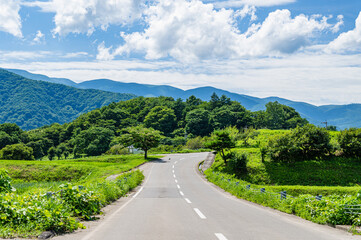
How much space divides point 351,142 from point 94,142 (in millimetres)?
61514

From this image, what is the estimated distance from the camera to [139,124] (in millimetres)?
101250

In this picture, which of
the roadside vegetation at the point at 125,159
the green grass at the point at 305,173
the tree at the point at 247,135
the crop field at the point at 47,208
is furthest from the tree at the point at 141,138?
the crop field at the point at 47,208

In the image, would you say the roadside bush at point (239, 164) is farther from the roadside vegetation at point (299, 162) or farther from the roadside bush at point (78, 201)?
the roadside bush at point (78, 201)

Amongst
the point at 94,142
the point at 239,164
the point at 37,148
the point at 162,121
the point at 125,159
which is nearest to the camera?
the point at 239,164

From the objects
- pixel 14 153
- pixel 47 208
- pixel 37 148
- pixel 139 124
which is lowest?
pixel 37 148

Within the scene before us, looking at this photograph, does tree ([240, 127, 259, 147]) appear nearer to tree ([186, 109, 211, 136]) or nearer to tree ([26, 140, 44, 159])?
tree ([186, 109, 211, 136])

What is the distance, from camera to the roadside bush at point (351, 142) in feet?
115

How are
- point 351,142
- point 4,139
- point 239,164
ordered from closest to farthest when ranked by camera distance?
point 239,164 → point 351,142 → point 4,139

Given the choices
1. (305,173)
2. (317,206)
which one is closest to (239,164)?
(305,173)

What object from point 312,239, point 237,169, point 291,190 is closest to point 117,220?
point 312,239

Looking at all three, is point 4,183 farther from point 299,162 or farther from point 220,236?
point 299,162

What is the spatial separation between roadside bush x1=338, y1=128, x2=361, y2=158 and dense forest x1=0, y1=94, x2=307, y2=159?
51.8 m

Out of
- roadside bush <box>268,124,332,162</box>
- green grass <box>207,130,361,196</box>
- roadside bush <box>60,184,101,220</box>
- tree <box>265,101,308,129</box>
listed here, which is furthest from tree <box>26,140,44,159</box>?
roadside bush <box>60,184,101,220</box>

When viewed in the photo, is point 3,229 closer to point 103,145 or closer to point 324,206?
point 324,206
